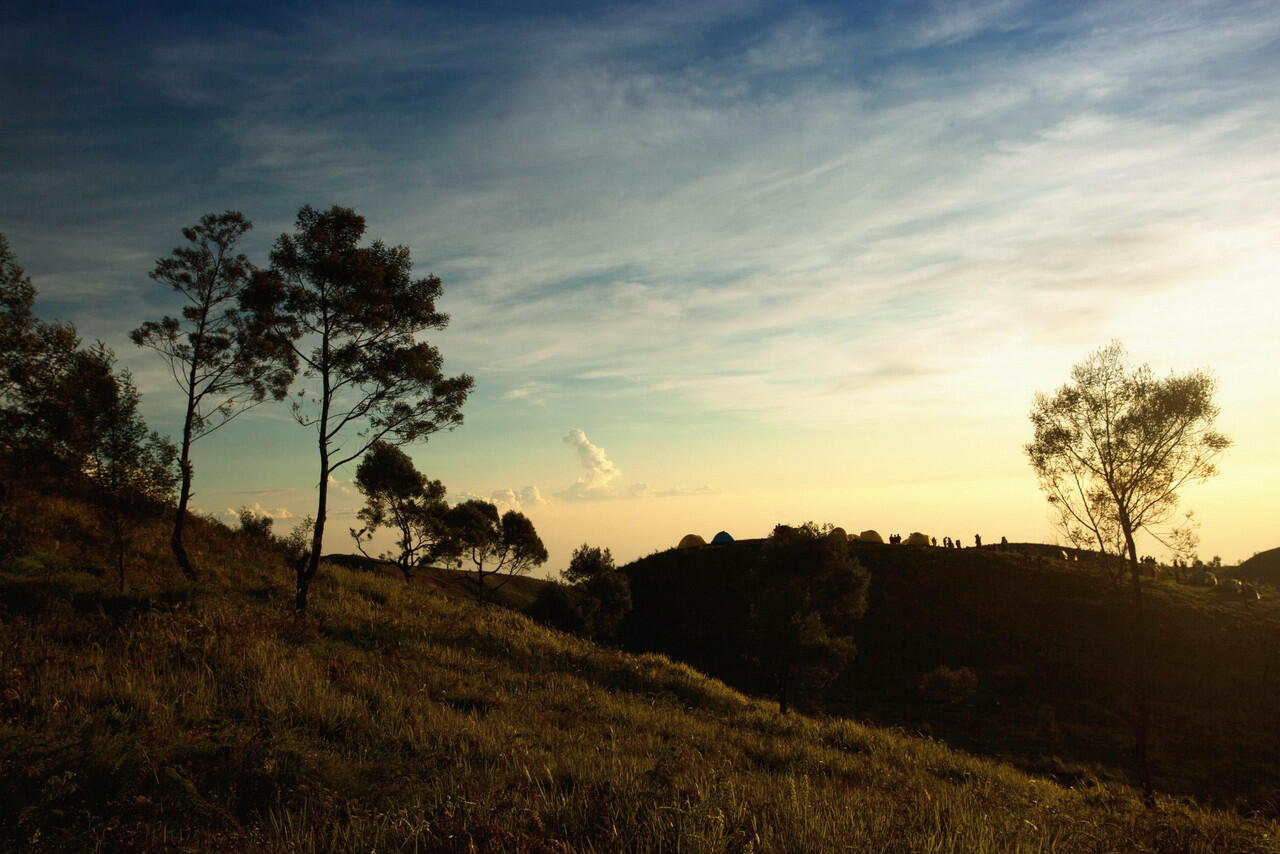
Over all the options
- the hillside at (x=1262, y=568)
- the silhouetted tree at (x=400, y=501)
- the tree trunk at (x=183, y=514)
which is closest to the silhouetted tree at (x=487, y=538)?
the silhouetted tree at (x=400, y=501)

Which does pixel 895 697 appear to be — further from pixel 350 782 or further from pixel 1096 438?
pixel 350 782

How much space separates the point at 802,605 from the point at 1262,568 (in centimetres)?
6841

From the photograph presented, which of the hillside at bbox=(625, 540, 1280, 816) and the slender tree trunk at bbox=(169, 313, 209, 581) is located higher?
the slender tree trunk at bbox=(169, 313, 209, 581)

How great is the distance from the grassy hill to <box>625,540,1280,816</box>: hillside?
17.7 m

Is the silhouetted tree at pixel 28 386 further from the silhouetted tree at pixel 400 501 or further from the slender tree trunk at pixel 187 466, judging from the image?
the silhouetted tree at pixel 400 501

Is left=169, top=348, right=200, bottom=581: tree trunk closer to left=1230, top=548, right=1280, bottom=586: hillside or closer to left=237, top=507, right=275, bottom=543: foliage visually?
left=237, top=507, right=275, bottom=543: foliage

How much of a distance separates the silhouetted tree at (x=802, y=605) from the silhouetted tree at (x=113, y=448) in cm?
2307

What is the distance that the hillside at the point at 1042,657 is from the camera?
94.3 ft

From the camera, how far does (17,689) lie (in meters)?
7.85

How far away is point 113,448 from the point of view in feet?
61.0

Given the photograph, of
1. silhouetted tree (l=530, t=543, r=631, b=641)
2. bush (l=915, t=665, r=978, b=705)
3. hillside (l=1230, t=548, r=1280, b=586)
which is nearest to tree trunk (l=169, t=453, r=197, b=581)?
silhouetted tree (l=530, t=543, r=631, b=641)

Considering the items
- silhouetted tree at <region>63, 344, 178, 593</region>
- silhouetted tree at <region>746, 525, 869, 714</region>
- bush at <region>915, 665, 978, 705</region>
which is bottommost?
bush at <region>915, 665, 978, 705</region>

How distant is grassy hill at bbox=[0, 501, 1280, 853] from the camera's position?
4.67 meters

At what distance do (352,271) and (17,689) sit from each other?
15070mm
